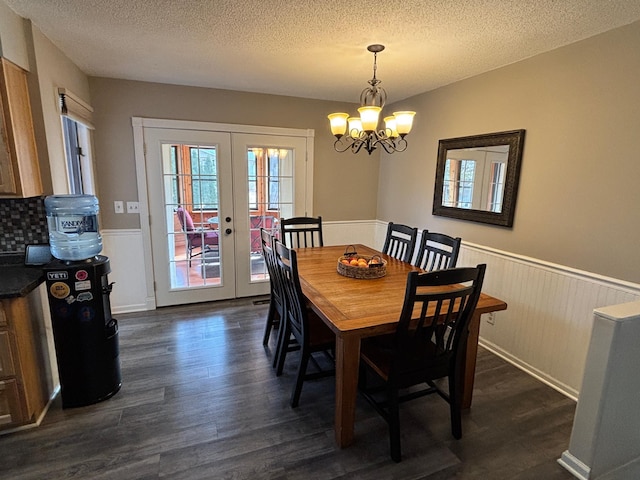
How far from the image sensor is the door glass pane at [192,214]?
3615 millimetres

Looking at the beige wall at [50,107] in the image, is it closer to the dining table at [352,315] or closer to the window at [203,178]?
the window at [203,178]

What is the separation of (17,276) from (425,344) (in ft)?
8.26

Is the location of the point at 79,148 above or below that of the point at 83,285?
above

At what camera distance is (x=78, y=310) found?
206 cm

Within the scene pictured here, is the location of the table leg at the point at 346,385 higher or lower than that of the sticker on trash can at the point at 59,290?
lower

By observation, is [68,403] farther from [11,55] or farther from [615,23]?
[615,23]

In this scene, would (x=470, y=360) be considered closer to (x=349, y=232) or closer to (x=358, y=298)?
(x=358, y=298)

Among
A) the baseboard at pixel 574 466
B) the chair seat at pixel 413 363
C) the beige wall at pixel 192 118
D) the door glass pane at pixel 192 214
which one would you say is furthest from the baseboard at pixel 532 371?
the door glass pane at pixel 192 214

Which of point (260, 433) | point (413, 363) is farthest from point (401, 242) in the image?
point (260, 433)

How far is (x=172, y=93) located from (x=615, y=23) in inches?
144

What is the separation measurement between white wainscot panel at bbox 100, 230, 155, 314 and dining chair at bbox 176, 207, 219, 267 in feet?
1.52

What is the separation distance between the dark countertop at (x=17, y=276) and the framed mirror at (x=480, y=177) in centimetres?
336

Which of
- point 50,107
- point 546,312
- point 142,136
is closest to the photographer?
point 50,107

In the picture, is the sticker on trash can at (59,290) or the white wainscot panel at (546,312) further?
the white wainscot panel at (546,312)
